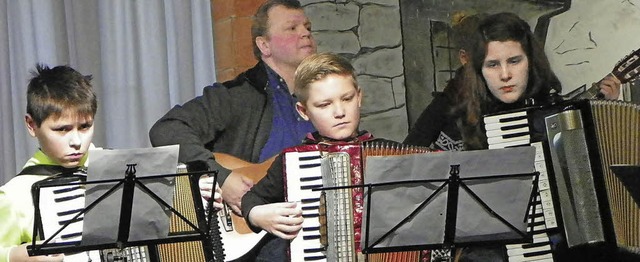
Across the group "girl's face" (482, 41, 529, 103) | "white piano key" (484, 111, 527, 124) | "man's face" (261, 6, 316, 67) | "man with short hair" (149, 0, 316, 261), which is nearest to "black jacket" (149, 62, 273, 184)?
"man with short hair" (149, 0, 316, 261)

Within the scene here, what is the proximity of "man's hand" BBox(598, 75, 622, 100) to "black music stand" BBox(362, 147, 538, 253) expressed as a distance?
1.06 meters

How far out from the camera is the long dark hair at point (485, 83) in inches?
166

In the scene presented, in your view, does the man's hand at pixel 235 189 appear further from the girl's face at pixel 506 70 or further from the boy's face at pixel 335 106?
the girl's face at pixel 506 70

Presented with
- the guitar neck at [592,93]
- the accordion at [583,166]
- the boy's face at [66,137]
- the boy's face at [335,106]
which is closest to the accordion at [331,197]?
the boy's face at [335,106]

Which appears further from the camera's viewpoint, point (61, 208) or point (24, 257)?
point (24, 257)

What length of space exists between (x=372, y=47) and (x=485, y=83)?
666 millimetres

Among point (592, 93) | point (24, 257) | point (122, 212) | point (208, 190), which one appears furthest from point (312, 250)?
point (592, 93)

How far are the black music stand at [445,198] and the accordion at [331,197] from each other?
375 millimetres

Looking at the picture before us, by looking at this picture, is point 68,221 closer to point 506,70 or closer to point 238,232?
point 238,232

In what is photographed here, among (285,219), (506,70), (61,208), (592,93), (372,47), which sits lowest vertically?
(285,219)

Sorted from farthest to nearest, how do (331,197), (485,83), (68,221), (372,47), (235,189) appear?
(372,47)
(485,83)
(235,189)
(331,197)
(68,221)

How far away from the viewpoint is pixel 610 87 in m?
4.07

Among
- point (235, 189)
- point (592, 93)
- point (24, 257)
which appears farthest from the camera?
point (592, 93)

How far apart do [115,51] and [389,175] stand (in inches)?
83.2
